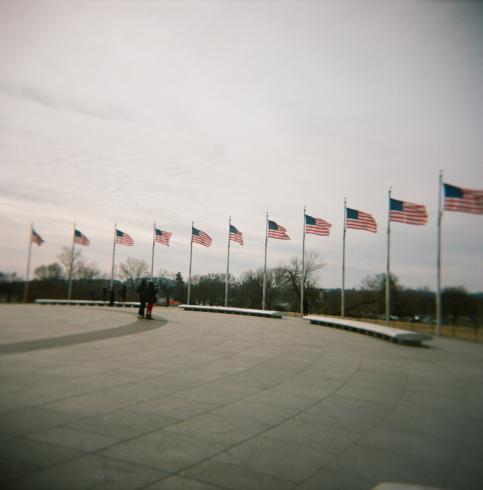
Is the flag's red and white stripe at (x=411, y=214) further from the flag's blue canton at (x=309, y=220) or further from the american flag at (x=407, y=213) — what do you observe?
the flag's blue canton at (x=309, y=220)

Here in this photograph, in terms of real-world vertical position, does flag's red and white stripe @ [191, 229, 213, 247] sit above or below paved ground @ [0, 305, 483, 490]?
above

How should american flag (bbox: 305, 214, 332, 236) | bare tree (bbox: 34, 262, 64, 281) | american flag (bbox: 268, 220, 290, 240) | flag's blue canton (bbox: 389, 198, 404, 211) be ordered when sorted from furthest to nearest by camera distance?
bare tree (bbox: 34, 262, 64, 281) → american flag (bbox: 268, 220, 290, 240) → american flag (bbox: 305, 214, 332, 236) → flag's blue canton (bbox: 389, 198, 404, 211)

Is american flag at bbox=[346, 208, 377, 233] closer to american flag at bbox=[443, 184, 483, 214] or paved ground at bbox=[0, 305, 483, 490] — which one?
american flag at bbox=[443, 184, 483, 214]

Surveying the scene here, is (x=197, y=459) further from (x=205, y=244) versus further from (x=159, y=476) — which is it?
(x=205, y=244)

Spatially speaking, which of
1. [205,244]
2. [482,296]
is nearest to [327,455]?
[482,296]

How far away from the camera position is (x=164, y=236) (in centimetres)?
3431

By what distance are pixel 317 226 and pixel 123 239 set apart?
1709 cm

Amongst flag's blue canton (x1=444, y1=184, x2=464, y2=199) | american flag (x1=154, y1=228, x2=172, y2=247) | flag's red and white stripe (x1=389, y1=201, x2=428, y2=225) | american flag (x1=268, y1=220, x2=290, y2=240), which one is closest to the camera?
flag's blue canton (x1=444, y1=184, x2=464, y2=199)

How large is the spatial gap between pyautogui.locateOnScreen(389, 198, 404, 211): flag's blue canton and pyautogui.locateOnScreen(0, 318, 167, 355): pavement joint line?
11.9m

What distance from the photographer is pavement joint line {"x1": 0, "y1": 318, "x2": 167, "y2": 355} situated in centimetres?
1043

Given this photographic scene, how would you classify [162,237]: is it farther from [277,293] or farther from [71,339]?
A: [277,293]

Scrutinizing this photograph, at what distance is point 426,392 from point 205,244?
2441 centimetres

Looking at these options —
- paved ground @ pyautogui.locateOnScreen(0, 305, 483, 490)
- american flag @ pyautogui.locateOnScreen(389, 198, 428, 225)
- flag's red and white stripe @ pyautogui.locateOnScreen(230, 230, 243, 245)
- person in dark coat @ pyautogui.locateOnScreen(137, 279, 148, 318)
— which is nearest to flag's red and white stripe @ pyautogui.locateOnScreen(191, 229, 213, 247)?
flag's red and white stripe @ pyautogui.locateOnScreen(230, 230, 243, 245)

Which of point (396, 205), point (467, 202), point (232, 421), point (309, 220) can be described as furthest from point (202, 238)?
point (232, 421)
